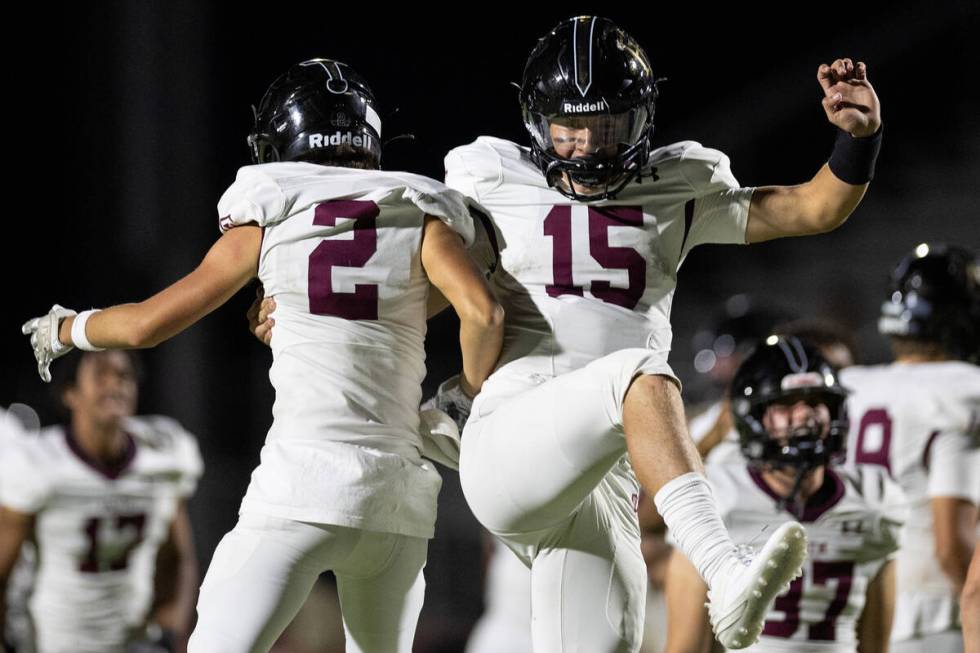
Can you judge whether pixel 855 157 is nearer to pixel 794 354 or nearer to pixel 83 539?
pixel 794 354

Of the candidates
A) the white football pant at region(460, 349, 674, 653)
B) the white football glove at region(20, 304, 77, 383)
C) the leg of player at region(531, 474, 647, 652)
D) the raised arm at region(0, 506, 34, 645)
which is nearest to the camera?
the white football pant at region(460, 349, 674, 653)

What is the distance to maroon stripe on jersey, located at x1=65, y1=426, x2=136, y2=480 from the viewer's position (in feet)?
18.3

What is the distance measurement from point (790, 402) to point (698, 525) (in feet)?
5.79

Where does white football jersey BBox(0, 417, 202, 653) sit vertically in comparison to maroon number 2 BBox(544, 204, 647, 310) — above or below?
below

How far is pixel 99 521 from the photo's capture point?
216 inches

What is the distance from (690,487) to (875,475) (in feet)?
6.12

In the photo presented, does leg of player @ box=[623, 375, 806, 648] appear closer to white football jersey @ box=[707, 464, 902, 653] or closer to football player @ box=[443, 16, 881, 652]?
football player @ box=[443, 16, 881, 652]

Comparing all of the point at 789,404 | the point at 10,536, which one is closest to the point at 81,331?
the point at 789,404

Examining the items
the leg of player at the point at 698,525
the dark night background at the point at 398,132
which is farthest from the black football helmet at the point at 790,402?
the dark night background at the point at 398,132

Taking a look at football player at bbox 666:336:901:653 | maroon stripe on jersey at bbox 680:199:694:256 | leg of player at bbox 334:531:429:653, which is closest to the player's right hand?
leg of player at bbox 334:531:429:653

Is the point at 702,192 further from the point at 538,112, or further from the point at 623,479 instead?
the point at 623,479

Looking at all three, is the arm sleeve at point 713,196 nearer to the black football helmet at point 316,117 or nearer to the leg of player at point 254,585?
the black football helmet at point 316,117

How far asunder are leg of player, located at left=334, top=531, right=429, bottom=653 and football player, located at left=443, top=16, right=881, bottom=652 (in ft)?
0.69

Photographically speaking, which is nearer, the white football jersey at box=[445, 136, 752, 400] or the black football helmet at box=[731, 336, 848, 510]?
the white football jersey at box=[445, 136, 752, 400]
